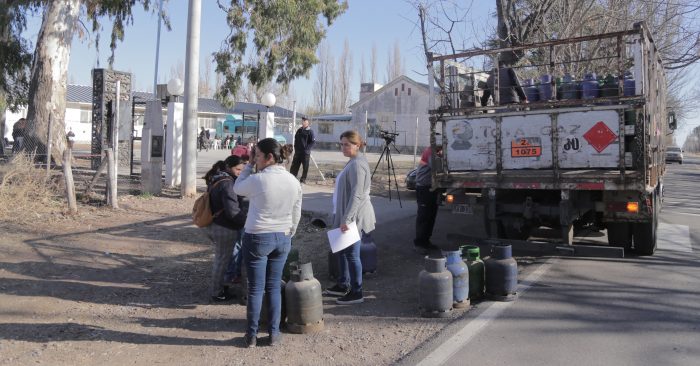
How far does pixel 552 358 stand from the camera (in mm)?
4527

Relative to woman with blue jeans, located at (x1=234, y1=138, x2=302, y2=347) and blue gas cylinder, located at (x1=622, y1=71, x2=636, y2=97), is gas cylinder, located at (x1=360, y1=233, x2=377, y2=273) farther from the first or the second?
blue gas cylinder, located at (x1=622, y1=71, x2=636, y2=97)

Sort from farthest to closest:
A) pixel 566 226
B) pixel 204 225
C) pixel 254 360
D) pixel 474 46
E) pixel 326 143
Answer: pixel 326 143, pixel 474 46, pixel 566 226, pixel 204 225, pixel 254 360

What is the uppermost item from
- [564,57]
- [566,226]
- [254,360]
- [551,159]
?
[564,57]

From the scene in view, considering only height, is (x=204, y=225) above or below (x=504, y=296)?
above

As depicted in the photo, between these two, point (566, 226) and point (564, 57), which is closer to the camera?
point (566, 226)

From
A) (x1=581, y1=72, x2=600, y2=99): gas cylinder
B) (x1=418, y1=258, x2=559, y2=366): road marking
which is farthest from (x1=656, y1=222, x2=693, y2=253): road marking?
(x1=418, y1=258, x2=559, y2=366): road marking

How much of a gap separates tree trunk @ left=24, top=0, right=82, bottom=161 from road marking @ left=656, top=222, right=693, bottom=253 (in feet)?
46.5

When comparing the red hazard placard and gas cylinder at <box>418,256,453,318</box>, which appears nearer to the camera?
gas cylinder at <box>418,256,453,318</box>

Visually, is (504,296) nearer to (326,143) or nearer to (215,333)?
(215,333)

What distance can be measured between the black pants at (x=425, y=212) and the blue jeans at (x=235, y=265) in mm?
3421

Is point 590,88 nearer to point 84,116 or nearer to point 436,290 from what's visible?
point 436,290

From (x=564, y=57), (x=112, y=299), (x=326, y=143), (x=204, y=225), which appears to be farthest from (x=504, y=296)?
(x=326, y=143)

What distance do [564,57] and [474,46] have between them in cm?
324

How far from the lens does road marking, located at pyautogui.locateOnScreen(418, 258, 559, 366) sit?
4496mm
